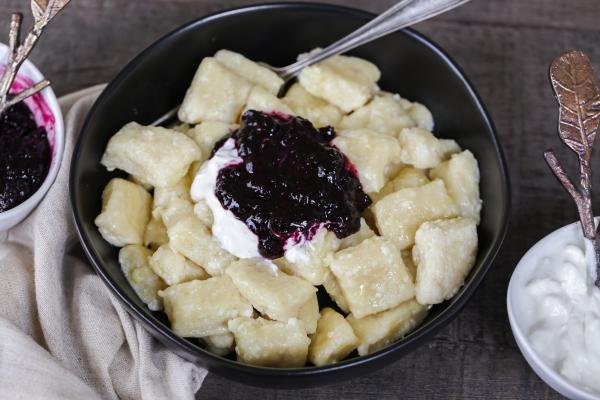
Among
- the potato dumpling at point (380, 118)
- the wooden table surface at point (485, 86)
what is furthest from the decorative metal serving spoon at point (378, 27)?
the wooden table surface at point (485, 86)

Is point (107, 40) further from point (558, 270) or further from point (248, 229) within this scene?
point (558, 270)

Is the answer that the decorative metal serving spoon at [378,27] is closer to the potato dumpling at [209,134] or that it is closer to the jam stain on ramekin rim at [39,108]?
the potato dumpling at [209,134]

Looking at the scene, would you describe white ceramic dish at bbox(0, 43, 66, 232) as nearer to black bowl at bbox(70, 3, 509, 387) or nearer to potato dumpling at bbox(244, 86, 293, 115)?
black bowl at bbox(70, 3, 509, 387)

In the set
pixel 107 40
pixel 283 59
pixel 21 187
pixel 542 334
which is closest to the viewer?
pixel 542 334

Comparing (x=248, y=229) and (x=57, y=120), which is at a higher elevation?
(x=57, y=120)

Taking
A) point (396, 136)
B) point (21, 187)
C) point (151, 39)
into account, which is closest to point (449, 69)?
point (396, 136)

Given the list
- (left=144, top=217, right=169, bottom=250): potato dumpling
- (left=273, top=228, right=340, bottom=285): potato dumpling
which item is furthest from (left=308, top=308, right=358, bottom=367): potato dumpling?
(left=144, top=217, right=169, bottom=250): potato dumpling

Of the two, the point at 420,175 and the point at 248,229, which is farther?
the point at 420,175
